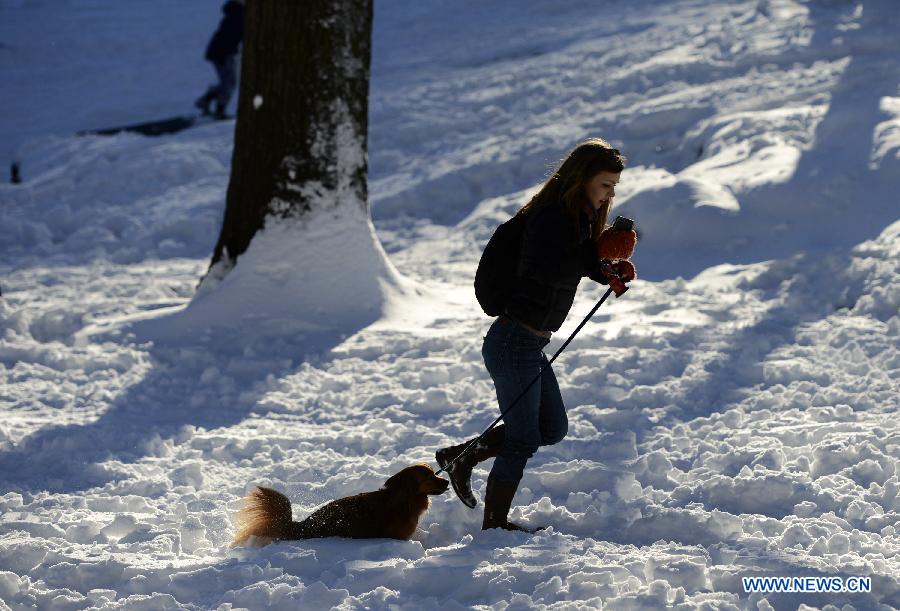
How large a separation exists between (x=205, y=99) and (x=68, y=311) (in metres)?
7.17

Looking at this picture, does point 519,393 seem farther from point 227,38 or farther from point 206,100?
point 227,38

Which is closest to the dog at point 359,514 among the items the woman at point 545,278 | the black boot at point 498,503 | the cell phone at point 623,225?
the black boot at point 498,503

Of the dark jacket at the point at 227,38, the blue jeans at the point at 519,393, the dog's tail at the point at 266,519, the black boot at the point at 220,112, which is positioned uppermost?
the dark jacket at the point at 227,38

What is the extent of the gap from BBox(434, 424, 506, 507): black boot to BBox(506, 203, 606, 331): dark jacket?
619 mm

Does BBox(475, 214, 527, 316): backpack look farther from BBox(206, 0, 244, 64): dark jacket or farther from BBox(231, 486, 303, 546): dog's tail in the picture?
BBox(206, 0, 244, 64): dark jacket

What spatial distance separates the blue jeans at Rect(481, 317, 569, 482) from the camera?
3867mm

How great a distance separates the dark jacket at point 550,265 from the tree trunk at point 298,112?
375cm

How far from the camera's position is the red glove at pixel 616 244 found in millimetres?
3684

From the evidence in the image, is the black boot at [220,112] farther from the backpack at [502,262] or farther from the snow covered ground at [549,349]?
the backpack at [502,262]

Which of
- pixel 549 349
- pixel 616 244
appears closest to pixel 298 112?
pixel 549 349

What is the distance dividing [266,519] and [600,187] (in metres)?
1.79

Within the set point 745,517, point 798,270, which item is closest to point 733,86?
point 798,270

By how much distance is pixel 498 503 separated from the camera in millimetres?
4066

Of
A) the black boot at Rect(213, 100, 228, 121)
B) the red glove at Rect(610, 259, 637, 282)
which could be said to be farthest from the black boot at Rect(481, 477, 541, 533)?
the black boot at Rect(213, 100, 228, 121)
